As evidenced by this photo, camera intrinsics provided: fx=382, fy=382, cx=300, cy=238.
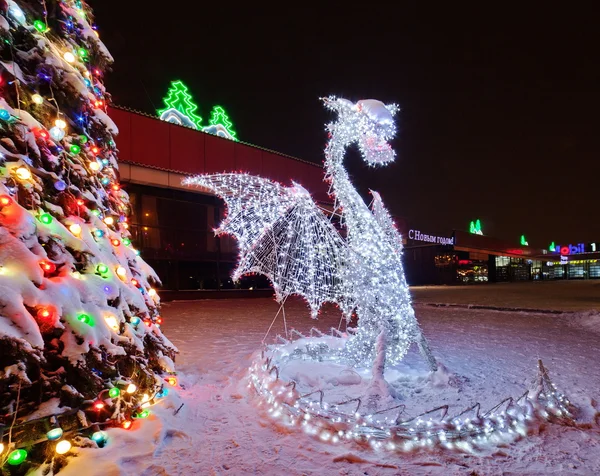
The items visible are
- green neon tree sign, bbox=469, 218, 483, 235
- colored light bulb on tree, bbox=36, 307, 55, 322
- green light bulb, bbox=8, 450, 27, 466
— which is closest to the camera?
green light bulb, bbox=8, 450, 27, 466

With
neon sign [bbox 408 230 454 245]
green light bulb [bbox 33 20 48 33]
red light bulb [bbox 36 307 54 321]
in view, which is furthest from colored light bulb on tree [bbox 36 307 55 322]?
neon sign [bbox 408 230 454 245]

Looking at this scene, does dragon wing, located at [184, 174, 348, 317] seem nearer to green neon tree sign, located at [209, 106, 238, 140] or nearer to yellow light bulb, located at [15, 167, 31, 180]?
yellow light bulb, located at [15, 167, 31, 180]

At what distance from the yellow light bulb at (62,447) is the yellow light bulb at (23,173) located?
185 cm

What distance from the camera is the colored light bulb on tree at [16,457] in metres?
2.28

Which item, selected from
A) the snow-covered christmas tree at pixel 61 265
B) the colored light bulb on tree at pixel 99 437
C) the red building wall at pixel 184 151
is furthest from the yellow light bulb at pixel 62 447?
the red building wall at pixel 184 151

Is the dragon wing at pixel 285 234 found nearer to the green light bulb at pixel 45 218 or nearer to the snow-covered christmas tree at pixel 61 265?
the snow-covered christmas tree at pixel 61 265

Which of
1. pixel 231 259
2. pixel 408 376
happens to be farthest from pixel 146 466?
pixel 231 259

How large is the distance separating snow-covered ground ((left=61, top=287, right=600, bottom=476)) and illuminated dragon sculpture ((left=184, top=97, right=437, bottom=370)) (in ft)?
2.57

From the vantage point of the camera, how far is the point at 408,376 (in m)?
4.88

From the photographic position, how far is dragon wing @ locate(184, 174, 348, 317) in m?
5.06

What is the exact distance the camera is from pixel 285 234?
19.1ft

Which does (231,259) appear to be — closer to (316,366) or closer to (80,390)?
(316,366)

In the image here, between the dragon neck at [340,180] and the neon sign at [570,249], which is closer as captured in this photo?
the dragon neck at [340,180]

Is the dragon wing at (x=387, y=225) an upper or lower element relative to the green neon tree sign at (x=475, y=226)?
lower
